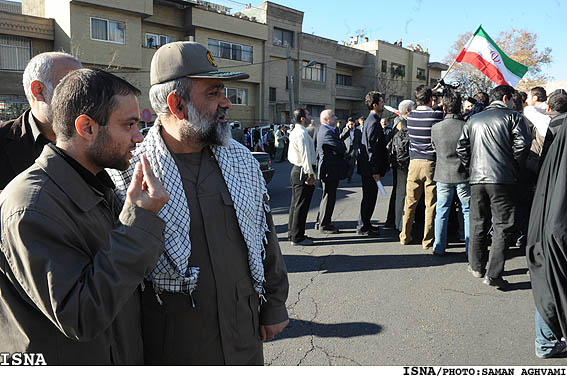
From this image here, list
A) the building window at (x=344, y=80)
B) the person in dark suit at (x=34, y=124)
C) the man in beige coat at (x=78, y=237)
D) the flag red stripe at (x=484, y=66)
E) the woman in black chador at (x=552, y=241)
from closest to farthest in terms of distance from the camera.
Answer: the man in beige coat at (x=78, y=237) < the woman in black chador at (x=552, y=241) < the person in dark suit at (x=34, y=124) < the flag red stripe at (x=484, y=66) < the building window at (x=344, y=80)

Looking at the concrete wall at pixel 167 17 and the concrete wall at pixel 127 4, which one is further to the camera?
the concrete wall at pixel 167 17

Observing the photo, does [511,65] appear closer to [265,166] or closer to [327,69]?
[265,166]

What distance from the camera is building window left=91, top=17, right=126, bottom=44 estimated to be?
23.4 metres

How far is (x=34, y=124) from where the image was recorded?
8.04 feet

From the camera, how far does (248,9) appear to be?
1355 inches

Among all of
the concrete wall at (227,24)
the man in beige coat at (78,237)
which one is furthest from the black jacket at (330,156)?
the concrete wall at (227,24)

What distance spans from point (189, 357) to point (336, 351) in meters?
1.78

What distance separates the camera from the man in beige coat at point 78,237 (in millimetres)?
1206

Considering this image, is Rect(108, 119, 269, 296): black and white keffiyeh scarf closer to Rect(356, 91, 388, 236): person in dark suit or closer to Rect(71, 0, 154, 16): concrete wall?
Rect(356, 91, 388, 236): person in dark suit

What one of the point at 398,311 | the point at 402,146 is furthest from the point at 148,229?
the point at 402,146

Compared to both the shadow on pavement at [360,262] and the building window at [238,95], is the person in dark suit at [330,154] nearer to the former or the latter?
the shadow on pavement at [360,262]

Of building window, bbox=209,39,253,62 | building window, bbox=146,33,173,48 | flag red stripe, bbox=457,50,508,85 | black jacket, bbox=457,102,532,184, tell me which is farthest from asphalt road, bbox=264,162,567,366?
building window, bbox=209,39,253,62

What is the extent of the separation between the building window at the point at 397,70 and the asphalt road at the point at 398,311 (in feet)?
142
